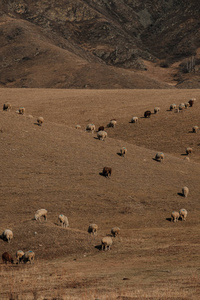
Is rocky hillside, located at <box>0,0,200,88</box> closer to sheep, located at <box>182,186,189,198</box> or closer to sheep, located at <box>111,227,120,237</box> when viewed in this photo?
sheep, located at <box>182,186,189,198</box>

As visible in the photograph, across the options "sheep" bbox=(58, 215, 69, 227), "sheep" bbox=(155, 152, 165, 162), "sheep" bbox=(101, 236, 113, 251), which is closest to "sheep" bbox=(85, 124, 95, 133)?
"sheep" bbox=(155, 152, 165, 162)

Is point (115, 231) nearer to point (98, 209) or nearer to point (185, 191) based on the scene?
point (98, 209)

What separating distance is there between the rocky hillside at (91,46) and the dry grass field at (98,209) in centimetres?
5812

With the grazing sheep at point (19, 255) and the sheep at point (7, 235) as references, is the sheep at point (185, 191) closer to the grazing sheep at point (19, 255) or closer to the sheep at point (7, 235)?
the sheep at point (7, 235)

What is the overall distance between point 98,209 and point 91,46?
145526mm

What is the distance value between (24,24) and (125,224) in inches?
4941

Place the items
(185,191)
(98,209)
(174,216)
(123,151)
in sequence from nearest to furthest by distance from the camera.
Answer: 1. (174,216)
2. (98,209)
3. (185,191)
4. (123,151)

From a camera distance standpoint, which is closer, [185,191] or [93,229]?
[93,229]

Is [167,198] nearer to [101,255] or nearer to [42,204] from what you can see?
[42,204]

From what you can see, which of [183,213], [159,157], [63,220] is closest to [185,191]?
[183,213]

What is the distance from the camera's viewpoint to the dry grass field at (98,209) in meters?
15.8

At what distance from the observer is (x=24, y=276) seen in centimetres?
1722

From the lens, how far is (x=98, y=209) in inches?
1161

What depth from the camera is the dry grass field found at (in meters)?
15.8
